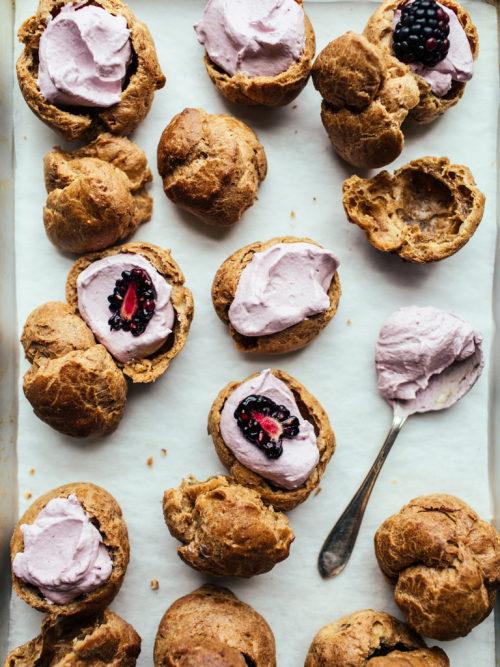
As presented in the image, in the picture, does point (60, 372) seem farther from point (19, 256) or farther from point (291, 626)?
point (291, 626)

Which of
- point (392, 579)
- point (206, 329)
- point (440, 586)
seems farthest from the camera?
point (206, 329)

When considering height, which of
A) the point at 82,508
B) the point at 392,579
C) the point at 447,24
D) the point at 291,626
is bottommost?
the point at 291,626

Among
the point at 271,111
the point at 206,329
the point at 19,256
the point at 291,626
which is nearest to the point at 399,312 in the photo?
the point at 206,329

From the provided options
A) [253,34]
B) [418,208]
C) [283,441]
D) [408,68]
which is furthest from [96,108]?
[283,441]

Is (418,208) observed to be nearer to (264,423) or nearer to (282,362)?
(282,362)

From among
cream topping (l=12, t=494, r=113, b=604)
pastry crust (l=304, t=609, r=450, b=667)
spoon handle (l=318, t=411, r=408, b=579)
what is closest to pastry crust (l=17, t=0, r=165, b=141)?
cream topping (l=12, t=494, r=113, b=604)

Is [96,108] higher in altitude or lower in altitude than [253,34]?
lower

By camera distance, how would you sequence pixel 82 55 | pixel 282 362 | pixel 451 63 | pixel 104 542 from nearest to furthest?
pixel 104 542, pixel 82 55, pixel 451 63, pixel 282 362
